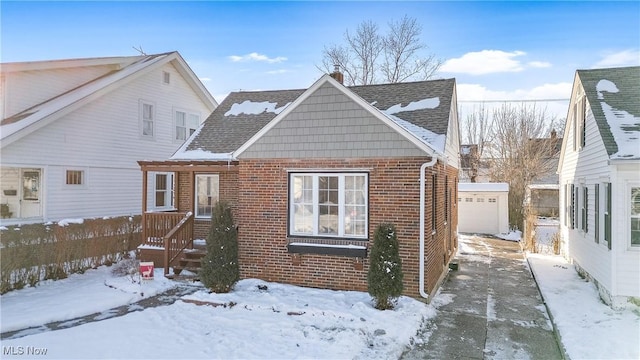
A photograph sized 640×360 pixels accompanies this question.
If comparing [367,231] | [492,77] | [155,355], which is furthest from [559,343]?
[492,77]

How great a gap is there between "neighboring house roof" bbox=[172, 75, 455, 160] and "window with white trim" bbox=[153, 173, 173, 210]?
13.9ft

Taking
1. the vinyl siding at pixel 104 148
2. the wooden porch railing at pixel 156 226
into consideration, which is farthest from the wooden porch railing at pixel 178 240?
the vinyl siding at pixel 104 148

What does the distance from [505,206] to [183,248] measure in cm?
1756

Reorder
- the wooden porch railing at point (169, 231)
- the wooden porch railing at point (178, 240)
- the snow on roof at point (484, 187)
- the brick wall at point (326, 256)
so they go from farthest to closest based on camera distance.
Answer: the snow on roof at point (484, 187) < the wooden porch railing at point (169, 231) < the wooden porch railing at point (178, 240) < the brick wall at point (326, 256)

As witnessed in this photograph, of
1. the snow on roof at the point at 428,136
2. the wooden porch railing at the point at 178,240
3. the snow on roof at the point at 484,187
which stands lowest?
the wooden porch railing at the point at 178,240

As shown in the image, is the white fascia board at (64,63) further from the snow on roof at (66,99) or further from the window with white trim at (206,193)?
the window with white trim at (206,193)

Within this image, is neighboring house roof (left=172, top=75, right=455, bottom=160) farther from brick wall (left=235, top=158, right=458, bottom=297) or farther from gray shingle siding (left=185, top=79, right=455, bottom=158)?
brick wall (left=235, top=158, right=458, bottom=297)

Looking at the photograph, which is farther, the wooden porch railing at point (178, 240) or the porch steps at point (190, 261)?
the porch steps at point (190, 261)

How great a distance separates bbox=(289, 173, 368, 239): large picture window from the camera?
9.20 metres

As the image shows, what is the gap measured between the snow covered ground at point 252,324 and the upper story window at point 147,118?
757 cm

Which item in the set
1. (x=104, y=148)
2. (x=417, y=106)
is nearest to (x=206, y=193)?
(x=104, y=148)

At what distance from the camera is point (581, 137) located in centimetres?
1130

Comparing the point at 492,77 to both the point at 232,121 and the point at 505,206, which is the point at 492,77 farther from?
the point at 232,121

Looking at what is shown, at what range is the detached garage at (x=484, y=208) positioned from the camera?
22.1 metres
